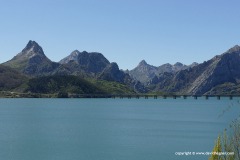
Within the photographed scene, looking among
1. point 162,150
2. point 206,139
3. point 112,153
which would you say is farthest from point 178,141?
point 112,153

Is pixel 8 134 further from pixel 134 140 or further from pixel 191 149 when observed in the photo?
pixel 191 149

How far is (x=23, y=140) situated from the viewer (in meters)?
120

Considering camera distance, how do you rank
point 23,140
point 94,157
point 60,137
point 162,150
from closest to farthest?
1. point 94,157
2. point 162,150
3. point 23,140
4. point 60,137

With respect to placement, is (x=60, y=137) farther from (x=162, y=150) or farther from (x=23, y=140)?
(x=162, y=150)

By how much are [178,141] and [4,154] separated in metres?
55.3

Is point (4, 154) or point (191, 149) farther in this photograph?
point (191, 149)

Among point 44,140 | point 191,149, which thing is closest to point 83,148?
point 44,140

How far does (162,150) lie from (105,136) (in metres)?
36.4

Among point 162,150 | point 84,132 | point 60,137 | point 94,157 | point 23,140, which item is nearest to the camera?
point 94,157

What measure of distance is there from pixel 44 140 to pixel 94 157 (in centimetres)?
3318

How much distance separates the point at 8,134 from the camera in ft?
444

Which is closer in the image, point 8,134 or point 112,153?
point 112,153

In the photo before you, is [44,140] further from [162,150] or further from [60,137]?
[162,150]

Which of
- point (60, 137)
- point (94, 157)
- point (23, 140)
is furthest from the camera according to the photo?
point (60, 137)
